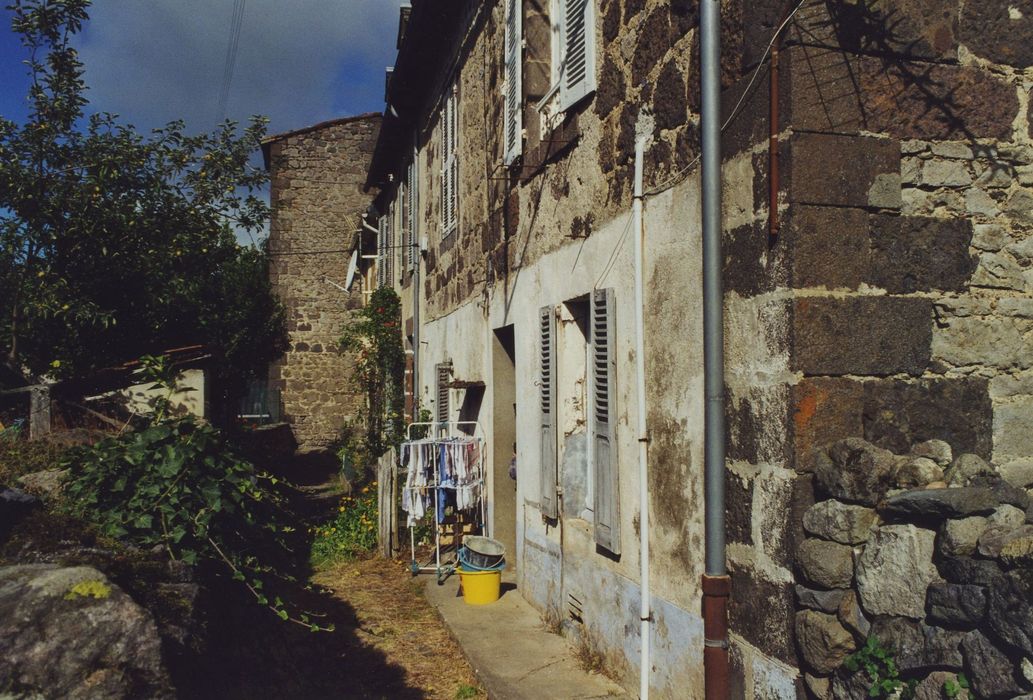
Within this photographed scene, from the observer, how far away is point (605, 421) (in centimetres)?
489

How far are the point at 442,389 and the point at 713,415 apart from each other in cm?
639

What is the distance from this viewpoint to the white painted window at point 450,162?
9.10 meters

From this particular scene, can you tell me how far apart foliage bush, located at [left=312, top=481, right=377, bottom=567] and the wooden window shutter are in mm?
1203

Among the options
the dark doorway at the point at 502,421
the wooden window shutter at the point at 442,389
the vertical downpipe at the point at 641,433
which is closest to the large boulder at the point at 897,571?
the vertical downpipe at the point at 641,433

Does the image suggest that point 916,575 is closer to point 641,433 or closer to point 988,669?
point 988,669

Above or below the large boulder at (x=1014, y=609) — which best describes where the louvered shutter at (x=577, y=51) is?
above

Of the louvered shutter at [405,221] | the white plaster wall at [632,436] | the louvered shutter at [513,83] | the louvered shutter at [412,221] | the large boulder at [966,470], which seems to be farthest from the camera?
the louvered shutter at [405,221]

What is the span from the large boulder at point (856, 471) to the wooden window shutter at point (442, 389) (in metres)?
6.49

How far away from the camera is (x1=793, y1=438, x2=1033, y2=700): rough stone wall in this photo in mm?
2334

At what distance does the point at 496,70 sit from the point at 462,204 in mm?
1695

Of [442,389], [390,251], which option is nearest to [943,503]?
[442,389]

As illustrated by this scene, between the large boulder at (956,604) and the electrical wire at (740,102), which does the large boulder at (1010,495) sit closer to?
the large boulder at (956,604)

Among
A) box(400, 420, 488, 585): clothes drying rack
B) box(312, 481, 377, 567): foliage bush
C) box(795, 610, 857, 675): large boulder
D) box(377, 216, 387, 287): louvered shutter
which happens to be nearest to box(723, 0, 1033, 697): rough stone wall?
box(795, 610, 857, 675): large boulder

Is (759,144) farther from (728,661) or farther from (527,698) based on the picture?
(527,698)
